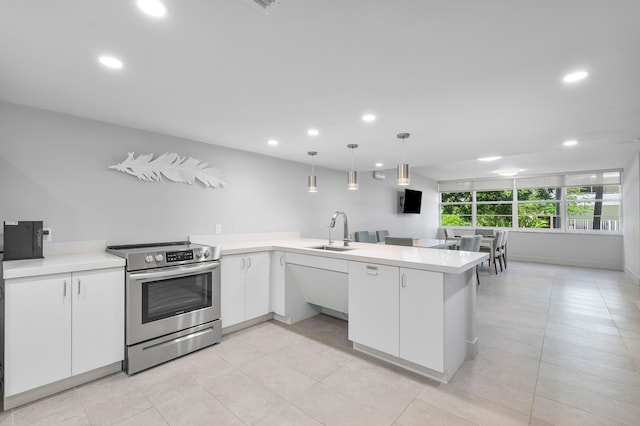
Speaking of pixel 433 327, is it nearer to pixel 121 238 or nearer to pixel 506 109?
pixel 506 109

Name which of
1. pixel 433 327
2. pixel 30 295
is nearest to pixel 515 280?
pixel 433 327

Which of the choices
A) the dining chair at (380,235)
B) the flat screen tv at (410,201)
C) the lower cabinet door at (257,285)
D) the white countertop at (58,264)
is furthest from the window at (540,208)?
the white countertop at (58,264)

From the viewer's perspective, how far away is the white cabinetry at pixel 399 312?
2.11 m

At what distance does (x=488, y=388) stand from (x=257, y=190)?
3.35 metres

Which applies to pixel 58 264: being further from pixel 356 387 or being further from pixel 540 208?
pixel 540 208

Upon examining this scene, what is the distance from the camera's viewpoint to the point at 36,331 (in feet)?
6.38

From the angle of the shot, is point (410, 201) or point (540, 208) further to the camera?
point (540, 208)

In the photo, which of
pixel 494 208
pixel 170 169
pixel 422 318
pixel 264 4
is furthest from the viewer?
pixel 494 208

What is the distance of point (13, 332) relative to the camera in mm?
1860

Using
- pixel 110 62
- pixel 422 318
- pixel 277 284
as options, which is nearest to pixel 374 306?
pixel 422 318

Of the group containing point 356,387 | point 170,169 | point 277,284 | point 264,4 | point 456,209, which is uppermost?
point 264,4

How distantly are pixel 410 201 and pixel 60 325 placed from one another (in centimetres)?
713

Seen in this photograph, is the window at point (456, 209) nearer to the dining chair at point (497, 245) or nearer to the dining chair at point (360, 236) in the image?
the dining chair at point (497, 245)

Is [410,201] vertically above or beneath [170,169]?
beneath
